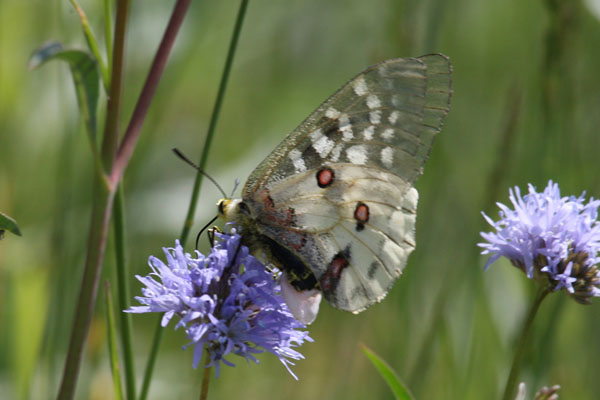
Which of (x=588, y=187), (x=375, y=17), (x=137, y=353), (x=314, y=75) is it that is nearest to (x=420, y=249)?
(x=588, y=187)

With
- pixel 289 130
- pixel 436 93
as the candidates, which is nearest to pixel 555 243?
pixel 436 93

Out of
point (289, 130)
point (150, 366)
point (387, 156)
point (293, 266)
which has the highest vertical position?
point (289, 130)

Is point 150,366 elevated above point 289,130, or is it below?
below

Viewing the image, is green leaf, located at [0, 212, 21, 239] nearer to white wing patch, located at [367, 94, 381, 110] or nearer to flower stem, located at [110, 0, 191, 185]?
flower stem, located at [110, 0, 191, 185]

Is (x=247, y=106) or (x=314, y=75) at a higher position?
(x=314, y=75)

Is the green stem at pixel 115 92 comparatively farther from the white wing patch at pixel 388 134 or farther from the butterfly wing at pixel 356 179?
Answer: the white wing patch at pixel 388 134

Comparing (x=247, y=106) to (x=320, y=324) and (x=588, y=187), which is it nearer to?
(x=320, y=324)

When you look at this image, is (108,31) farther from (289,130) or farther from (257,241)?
(289,130)
